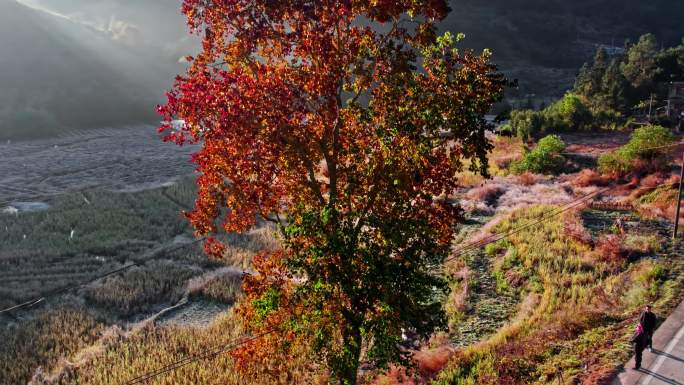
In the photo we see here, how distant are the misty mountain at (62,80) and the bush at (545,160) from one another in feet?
256

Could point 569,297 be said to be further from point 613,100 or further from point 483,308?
point 613,100

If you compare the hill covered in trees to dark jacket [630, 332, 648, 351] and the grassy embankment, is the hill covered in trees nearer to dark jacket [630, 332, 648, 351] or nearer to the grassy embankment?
the grassy embankment

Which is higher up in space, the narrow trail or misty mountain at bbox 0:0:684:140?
misty mountain at bbox 0:0:684:140

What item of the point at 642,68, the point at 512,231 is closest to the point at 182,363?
the point at 512,231

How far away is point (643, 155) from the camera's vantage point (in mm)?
33938

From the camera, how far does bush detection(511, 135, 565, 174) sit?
3931 cm

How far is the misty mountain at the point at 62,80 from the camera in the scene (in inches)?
3563

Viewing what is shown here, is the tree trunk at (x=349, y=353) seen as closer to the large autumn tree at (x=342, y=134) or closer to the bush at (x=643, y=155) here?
the large autumn tree at (x=342, y=134)

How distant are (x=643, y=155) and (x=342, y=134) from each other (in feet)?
101

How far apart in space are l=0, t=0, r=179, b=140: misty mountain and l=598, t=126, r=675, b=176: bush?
278 feet

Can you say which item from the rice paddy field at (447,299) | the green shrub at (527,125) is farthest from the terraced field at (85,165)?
the green shrub at (527,125)

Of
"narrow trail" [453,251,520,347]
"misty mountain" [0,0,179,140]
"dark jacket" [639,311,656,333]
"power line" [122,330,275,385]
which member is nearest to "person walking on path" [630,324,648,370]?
"dark jacket" [639,311,656,333]

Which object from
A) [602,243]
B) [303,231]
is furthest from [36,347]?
[602,243]

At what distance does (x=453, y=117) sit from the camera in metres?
9.02
